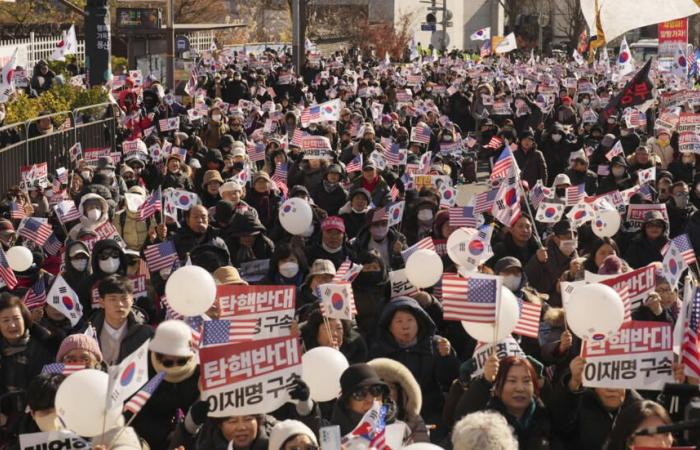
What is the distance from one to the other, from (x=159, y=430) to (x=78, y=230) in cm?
476

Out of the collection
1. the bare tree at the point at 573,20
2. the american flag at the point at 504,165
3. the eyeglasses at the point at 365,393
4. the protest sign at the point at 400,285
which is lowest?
the protest sign at the point at 400,285

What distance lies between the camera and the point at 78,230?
11852 millimetres

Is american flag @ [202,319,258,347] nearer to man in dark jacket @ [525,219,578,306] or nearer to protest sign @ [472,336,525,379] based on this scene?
protest sign @ [472,336,525,379]

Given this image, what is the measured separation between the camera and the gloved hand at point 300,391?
633cm

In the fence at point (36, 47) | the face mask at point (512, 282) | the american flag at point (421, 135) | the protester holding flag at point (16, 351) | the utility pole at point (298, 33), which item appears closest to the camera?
the protester holding flag at point (16, 351)

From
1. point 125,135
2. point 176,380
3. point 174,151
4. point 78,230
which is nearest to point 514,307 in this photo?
point 176,380

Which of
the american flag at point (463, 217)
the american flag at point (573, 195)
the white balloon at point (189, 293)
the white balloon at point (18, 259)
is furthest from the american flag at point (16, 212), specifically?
the white balloon at point (189, 293)

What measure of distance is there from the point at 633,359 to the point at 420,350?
5.29ft

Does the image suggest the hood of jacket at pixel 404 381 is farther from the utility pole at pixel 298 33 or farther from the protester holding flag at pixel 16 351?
the utility pole at pixel 298 33

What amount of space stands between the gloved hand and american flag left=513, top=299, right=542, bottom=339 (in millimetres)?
2052

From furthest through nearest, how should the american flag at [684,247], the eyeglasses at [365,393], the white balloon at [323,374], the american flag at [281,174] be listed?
1. the american flag at [281,174]
2. the american flag at [684,247]
3. the white balloon at [323,374]
4. the eyeglasses at [365,393]

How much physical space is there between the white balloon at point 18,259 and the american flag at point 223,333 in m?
4.02

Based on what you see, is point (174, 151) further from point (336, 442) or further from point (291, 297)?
point (336, 442)

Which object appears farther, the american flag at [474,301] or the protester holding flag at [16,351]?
the protester holding flag at [16,351]
